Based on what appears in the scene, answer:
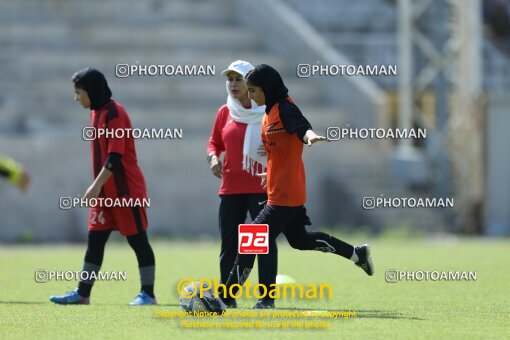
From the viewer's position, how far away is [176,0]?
1184 inches

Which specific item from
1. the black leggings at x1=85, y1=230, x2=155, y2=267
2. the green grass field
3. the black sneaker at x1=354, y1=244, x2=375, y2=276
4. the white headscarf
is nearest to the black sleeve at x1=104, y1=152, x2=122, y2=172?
the black leggings at x1=85, y1=230, x2=155, y2=267

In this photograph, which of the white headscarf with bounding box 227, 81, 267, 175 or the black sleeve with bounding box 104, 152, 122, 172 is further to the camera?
the black sleeve with bounding box 104, 152, 122, 172

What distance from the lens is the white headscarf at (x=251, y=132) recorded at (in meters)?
10.5

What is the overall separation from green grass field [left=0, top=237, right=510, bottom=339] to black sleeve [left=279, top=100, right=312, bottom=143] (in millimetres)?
1388

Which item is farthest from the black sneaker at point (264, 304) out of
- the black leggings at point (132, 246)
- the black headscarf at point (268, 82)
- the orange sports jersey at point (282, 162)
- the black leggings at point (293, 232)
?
the black headscarf at point (268, 82)

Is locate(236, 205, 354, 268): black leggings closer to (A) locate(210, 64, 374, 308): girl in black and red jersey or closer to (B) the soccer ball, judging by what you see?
(A) locate(210, 64, 374, 308): girl in black and red jersey

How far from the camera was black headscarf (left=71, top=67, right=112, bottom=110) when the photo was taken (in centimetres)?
1088

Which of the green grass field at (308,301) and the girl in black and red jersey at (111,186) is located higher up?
the girl in black and red jersey at (111,186)

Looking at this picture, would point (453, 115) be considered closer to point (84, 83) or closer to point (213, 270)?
point (213, 270)

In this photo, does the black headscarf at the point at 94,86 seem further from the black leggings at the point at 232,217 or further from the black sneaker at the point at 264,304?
the black sneaker at the point at 264,304

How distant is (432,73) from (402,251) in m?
7.28

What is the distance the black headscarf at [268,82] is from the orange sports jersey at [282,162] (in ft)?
0.22

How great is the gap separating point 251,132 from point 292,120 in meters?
1.18

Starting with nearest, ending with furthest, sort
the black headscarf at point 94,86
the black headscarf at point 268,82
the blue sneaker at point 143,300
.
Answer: the black headscarf at point 268,82, the blue sneaker at point 143,300, the black headscarf at point 94,86
